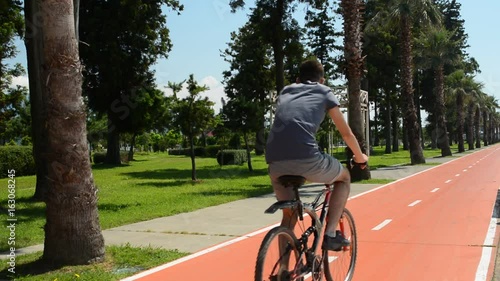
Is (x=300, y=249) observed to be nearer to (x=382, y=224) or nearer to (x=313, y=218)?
(x=313, y=218)

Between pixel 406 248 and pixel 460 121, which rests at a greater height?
pixel 460 121

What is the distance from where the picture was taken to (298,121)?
14.0 ft

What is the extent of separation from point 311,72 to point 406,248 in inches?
154

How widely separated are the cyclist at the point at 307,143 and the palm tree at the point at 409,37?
101ft

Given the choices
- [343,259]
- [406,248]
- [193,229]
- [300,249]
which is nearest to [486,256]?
[406,248]

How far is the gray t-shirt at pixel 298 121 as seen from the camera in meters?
4.21

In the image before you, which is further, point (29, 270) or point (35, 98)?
point (35, 98)

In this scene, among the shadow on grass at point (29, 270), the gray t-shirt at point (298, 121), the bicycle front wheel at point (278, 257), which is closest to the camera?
the bicycle front wheel at point (278, 257)

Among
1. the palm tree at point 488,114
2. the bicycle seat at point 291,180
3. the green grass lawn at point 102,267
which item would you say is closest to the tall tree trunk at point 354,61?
the green grass lawn at point 102,267

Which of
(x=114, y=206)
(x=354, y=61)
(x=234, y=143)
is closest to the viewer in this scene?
(x=114, y=206)

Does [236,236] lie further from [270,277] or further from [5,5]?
[5,5]

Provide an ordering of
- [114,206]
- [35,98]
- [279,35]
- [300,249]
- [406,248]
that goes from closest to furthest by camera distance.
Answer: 1. [300,249]
2. [406,248]
3. [114,206]
4. [35,98]
5. [279,35]

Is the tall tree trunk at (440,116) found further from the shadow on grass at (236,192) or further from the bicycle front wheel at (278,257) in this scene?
the bicycle front wheel at (278,257)

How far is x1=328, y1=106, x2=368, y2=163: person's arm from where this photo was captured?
4465 mm
